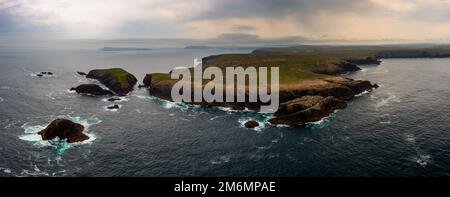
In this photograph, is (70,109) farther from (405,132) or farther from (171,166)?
(405,132)

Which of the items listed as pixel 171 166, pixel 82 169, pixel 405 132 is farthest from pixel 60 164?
pixel 405 132

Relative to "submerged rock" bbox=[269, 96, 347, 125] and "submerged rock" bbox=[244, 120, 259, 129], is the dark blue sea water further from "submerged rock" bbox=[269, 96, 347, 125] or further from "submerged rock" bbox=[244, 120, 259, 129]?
"submerged rock" bbox=[269, 96, 347, 125]

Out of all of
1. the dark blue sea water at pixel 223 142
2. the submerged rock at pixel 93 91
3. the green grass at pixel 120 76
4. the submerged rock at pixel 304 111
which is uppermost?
the green grass at pixel 120 76

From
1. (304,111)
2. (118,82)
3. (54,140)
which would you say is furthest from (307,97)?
(118,82)

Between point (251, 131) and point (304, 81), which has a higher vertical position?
point (304, 81)

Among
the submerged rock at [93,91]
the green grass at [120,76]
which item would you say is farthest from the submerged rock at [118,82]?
the submerged rock at [93,91]

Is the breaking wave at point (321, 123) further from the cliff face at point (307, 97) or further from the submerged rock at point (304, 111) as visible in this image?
the cliff face at point (307, 97)
